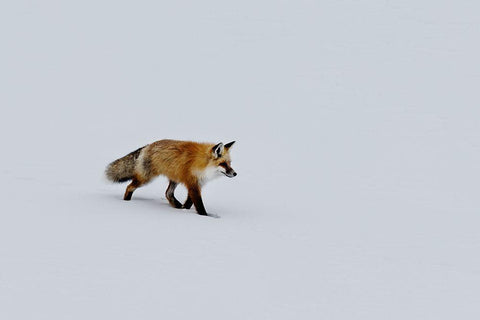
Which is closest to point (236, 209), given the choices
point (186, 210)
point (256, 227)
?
point (186, 210)

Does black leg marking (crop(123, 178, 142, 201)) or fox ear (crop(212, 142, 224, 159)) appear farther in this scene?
black leg marking (crop(123, 178, 142, 201))

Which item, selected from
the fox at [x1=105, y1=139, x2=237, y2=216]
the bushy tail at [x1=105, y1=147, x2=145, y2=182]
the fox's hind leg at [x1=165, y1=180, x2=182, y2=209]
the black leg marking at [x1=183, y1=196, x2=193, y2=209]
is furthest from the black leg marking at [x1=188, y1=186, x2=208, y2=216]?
the bushy tail at [x1=105, y1=147, x2=145, y2=182]

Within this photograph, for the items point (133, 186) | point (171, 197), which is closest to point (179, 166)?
point (171, 197)

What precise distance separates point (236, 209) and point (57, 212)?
325cm

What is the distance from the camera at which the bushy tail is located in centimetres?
1057

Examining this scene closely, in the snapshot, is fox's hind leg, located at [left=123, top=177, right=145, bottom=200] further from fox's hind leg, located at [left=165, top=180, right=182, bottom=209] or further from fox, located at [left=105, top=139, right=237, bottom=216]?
fox's hind leg, located at [left=165, top=180, right=182, bottom=209]

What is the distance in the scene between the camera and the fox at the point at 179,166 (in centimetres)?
984

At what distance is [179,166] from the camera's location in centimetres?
1004

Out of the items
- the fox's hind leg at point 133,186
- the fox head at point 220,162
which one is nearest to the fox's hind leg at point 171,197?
the fox's hind leg at point 133,186

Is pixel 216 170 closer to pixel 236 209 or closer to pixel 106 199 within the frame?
pixel 236 209

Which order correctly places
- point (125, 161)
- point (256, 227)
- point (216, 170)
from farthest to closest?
1. point (125, 161)
2. point (216, 170)
3. point (256, 227)

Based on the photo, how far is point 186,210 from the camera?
10.2 m

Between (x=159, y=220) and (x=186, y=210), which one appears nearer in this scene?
(x=159, y=220)

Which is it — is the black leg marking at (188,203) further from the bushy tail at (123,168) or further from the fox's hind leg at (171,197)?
the bushy tail at (123,168)
